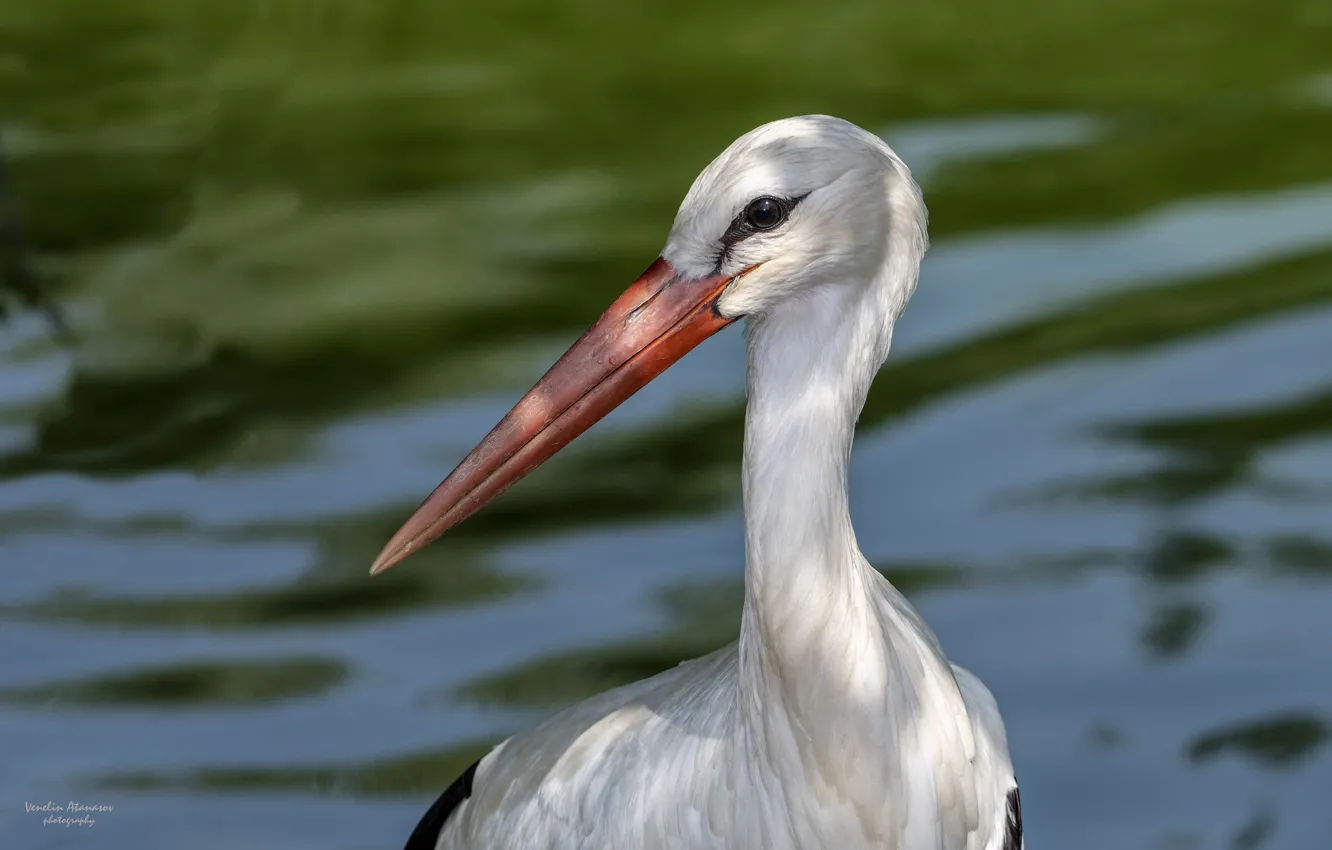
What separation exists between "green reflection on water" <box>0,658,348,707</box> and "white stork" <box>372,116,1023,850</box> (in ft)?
4.82

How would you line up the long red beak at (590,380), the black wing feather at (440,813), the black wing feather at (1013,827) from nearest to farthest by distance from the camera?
the long red beak at (590,380) < the black wing feather at (1013,827) < the black wing feather at (440,813)

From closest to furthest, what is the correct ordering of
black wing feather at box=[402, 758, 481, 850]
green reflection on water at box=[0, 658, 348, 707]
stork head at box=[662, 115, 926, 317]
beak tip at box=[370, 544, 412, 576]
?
stork head at box=[662, 115, 926, 317] < beak tip at box=[370, 544, 412, 576] < black wing feather at box=[402, 758, 481, 850] < green reflection on water at box=[0, 658, 348, 707]

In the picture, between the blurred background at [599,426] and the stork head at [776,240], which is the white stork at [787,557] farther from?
the blurred background at [599,426]

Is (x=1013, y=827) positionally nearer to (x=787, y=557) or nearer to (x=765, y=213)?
(x=787, y=557)

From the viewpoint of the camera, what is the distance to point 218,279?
6066 millimetres

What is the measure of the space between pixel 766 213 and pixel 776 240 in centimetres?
5

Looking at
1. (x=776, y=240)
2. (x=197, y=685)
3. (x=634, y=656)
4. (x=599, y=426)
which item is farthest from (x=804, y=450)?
(x=599, y=426)

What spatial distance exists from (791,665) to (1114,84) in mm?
4655

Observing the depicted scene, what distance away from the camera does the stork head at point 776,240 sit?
2680 mm

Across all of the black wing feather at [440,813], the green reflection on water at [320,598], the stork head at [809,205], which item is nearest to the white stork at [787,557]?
the stork head at [809,205]

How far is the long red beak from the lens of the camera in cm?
283

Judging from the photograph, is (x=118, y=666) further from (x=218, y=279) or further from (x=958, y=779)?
(x=958, y=779)

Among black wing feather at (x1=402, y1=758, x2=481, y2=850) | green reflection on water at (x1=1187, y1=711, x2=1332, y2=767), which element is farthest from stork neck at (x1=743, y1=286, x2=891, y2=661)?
green reflection on water at (x1=1187, y1=711, x2=1332, y2=767)

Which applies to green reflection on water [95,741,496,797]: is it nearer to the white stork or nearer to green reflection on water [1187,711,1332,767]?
the white stork
